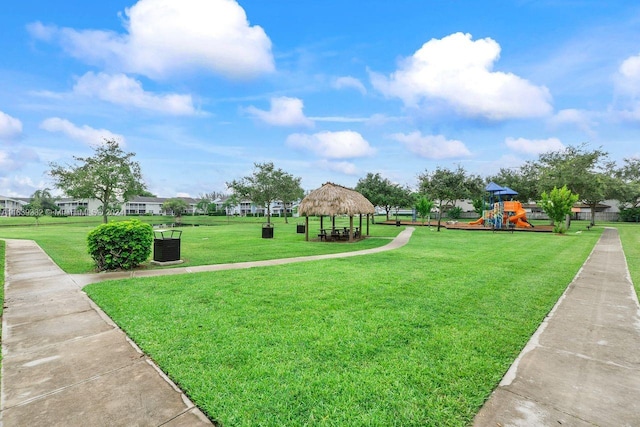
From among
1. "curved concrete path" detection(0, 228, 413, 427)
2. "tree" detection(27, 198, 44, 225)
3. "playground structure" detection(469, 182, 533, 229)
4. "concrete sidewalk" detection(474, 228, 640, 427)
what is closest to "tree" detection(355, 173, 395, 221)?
"playground structure" detection(469, 182, 533, 229)

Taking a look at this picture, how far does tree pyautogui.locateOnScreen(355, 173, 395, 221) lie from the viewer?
36000mm

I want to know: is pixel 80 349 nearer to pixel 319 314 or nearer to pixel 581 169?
pixel 319 314

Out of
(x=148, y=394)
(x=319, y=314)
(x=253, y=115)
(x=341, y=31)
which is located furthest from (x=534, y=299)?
(x=253, y=115)

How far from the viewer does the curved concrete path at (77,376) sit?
89.0 inches

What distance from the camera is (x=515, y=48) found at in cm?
1348

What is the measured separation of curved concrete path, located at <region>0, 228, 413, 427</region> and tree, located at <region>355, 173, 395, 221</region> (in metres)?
33.0

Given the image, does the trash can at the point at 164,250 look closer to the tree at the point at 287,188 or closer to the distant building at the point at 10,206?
the tree at the point at 287,188

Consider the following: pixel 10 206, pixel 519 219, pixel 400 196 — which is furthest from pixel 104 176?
pixel 10 206

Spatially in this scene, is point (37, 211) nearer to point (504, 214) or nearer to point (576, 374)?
point (576, 374)

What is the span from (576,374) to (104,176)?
122ft

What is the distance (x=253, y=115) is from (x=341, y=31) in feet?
34.0

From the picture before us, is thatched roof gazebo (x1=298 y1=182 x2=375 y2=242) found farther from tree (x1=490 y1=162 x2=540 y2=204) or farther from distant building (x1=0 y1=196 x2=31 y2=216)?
distant building (x1=0 y1=196 x2=31 y2=216)

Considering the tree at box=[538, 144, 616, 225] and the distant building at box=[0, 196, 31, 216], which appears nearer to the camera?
the tree at box=[538, 144, 616, 225]

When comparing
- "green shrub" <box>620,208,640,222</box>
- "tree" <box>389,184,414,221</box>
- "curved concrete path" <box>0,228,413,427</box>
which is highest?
"tree" <box>389,184,414,221</box>
